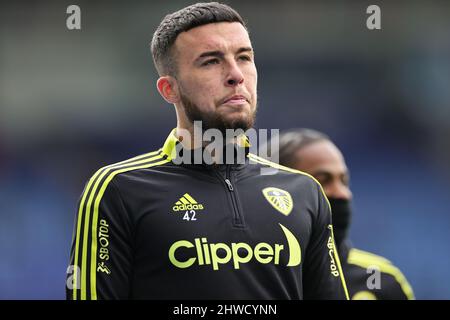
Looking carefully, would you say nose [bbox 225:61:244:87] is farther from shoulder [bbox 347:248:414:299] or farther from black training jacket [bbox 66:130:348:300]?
shoulder [bbox 347:248:414:299]

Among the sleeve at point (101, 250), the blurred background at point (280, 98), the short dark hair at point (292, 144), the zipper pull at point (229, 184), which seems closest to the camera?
the sleeve at point (101, 250)

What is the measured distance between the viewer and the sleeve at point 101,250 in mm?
2746

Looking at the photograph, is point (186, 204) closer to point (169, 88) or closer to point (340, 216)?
point (169, 88)

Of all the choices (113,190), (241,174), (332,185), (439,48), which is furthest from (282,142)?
(439,48)

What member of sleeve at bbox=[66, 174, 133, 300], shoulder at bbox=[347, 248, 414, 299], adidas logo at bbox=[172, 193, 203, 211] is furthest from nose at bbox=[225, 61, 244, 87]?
shoulder at bbox=[347, 248, 414, 299]

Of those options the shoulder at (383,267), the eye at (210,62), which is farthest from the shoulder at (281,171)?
the shoulder at (383,267)

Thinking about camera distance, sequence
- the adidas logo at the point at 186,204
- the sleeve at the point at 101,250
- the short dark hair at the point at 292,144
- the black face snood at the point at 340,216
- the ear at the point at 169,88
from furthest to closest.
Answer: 1. the short dark hair at the point at 292,144
2. the black face snood at the point at 340,216
3. the ear at the point at 169,88
4. the adidas logo at the point at 186,204
5. the sleeve at the point at 101,250

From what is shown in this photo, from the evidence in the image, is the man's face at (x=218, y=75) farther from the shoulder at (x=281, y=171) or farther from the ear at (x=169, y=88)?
the shoulder at (x=281, y=171)

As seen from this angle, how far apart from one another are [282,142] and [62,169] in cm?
744

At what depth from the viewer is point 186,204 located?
2.91 metres

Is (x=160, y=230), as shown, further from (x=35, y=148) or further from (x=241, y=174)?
(x=35, y=148)

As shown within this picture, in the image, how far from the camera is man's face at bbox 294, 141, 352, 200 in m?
4.49

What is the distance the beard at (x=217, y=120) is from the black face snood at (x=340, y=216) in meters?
1.64
